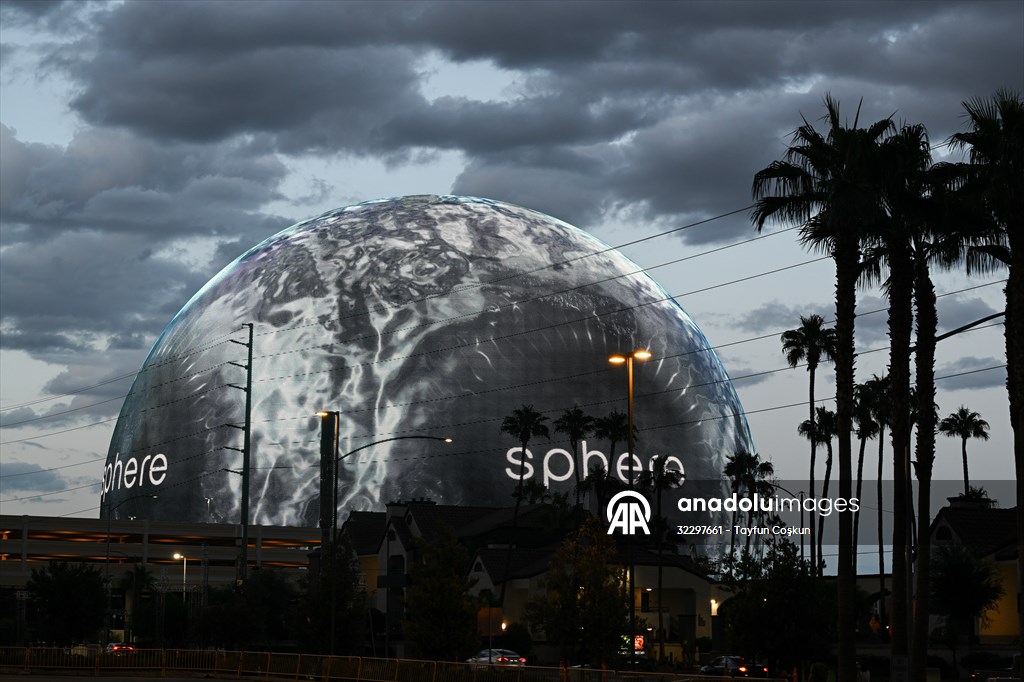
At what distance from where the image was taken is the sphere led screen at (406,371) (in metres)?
112

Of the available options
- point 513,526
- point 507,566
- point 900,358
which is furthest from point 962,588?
point 900,358

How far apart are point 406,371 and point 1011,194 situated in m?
85.2

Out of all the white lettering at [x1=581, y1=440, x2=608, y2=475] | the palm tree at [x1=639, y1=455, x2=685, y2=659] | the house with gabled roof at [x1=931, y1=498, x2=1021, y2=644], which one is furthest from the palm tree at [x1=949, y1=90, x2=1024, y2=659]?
the white lettering at [x1=581, y1=440, x2=608, y2=475]

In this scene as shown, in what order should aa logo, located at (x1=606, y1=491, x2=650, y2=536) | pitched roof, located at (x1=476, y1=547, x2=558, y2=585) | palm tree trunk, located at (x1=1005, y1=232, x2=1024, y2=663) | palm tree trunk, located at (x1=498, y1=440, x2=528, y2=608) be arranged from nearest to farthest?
palm tree trunk, located at (x1=1005, y1=232, x2=1024, y2=663), palm tree trunk, located at (x1=498, y1=440, x2=528, y2=608), pitched roof, located at (x1=476, y1=547, x2=558, y2=585), aa logo, located at (x1=606, y1=491, x2=650, y2=536)

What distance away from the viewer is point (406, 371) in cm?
11462

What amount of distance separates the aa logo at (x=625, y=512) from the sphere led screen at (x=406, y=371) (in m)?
8.54

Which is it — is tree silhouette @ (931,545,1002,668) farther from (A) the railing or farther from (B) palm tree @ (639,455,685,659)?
(A) the railing

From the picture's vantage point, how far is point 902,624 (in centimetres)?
3725

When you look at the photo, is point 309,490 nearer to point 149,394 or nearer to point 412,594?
point 149,394

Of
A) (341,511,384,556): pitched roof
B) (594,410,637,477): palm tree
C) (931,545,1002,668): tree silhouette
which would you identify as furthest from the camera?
(594,410,637,477): palm tree

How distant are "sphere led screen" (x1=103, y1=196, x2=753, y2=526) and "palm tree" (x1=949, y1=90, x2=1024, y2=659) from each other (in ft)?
249

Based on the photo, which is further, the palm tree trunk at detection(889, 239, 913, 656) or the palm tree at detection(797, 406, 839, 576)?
the palm tree at detection(797, 406, 839, 576)

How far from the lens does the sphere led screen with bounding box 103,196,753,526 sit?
11238cm

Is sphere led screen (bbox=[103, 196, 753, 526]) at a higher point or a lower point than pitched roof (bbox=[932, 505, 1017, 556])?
higher
